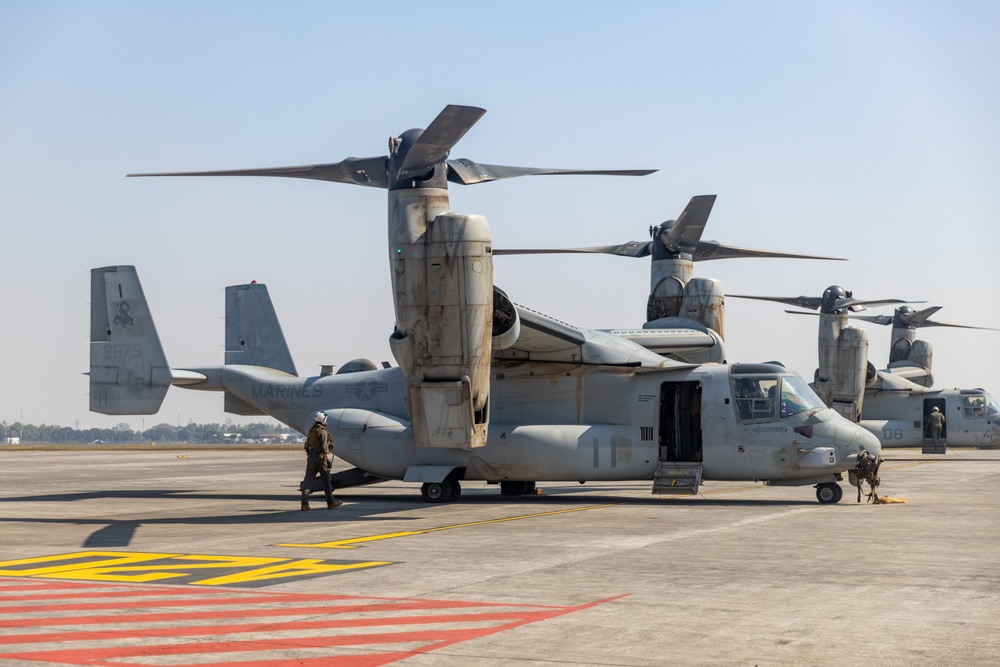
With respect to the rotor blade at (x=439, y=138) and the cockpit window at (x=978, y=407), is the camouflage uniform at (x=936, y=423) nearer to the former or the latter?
A: the cockpit window at (x=978, y=407)

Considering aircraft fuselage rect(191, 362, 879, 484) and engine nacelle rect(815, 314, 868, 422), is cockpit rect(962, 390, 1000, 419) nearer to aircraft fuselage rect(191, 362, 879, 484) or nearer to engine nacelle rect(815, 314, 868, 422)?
engine nacelle rect(815, 314, 868, 422)

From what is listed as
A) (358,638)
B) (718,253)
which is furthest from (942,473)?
(358,638)

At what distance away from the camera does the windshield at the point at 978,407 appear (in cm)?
4506

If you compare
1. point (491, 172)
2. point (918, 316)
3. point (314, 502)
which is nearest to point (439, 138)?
point (491, 172)

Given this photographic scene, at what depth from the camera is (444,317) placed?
17.7 m

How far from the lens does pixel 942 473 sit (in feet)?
109

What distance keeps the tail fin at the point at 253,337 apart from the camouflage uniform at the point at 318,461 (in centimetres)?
550

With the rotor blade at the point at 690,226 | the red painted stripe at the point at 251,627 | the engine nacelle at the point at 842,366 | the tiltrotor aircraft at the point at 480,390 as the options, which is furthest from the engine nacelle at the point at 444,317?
the engine nacelle at the point at 842,366

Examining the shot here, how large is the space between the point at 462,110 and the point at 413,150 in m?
1.28

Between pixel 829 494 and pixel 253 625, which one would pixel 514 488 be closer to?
pixel 829 494

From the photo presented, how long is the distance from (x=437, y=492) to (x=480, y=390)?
446cm

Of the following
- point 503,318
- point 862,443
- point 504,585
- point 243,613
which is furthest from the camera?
point 862,443

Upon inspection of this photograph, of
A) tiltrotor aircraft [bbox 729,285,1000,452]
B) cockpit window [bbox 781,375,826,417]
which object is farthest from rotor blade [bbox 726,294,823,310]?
cockpit window [bbox 781,375,826,417]

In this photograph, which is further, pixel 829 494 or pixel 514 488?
pixel 514 488
